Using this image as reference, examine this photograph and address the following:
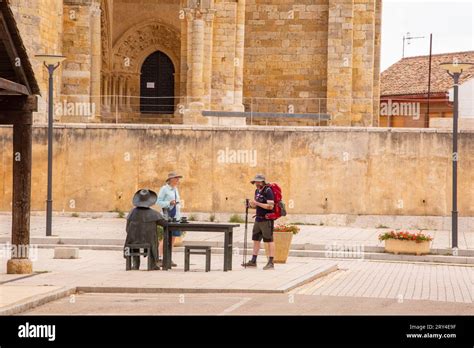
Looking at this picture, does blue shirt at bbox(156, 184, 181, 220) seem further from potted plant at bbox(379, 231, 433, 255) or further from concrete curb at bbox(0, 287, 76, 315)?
potted plant at bbox(379, 231, 433, 255)

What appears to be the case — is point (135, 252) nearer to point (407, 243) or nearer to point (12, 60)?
point (12, 60)

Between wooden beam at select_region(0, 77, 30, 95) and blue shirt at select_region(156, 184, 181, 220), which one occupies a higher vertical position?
wooden beam at select_region(0, 77, 30, 95)

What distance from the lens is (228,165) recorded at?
1331 inches

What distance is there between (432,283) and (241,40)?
19.8 meters

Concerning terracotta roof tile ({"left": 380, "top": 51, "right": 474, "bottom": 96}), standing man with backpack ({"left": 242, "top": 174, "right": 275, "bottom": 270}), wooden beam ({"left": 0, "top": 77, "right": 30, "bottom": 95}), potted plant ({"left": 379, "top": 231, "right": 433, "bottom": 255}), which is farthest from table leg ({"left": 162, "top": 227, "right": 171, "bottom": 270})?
terracotta roof tile ({"left": 380, "top": 51, "right": 474, "bottom": 96})

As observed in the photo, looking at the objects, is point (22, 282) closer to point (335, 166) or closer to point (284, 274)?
point (284, 274)

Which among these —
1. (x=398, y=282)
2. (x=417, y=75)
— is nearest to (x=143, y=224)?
(x=398, y=282)

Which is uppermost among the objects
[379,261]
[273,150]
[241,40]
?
[241,40]

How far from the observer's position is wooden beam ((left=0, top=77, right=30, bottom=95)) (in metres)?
18.0

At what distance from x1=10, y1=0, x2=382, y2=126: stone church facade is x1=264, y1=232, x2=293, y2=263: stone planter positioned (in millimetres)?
14383

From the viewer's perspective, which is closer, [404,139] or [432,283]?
[432,283]
